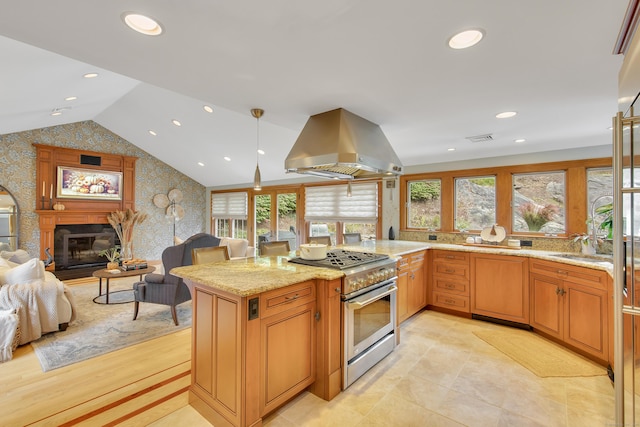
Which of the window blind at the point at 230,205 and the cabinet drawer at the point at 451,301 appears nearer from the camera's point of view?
the cabinet drawer at the point at 451,301

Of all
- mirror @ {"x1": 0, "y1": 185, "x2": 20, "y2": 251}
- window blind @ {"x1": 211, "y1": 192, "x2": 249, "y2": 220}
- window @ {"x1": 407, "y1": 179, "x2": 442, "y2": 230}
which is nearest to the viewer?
window @ {"x1": 407, "y1": 179, "x2": 442, "y2": 230}

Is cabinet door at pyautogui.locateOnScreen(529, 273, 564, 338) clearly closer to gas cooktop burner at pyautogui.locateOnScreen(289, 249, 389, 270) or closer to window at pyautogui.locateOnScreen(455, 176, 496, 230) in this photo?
window at pyautogui.locateOnScreen(455, 176, 496, 230)

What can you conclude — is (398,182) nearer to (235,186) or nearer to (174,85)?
(174,85)

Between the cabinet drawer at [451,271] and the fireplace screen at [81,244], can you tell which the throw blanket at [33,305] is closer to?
the fireplace screen at [81,244]

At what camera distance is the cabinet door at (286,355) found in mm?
1764

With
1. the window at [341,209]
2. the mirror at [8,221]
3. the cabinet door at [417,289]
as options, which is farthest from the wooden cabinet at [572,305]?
the mirror at [8,221]

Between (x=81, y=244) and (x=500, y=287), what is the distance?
26.5ft

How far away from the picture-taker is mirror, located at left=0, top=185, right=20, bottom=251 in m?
5.31

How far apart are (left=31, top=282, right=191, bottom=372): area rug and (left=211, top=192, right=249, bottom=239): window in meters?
3.73

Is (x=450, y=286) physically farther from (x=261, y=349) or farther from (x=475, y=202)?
(x=261, y=349)

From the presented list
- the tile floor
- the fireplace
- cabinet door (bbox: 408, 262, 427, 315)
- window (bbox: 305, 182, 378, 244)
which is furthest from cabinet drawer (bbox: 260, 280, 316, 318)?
the fireplace

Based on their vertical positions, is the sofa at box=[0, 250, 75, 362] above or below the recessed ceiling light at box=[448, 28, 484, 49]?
below

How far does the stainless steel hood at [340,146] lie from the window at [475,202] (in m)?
2.05

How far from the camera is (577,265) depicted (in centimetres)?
270
